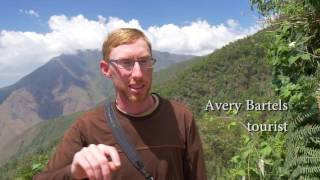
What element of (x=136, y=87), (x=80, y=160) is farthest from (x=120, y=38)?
→ (x=80, y=160)

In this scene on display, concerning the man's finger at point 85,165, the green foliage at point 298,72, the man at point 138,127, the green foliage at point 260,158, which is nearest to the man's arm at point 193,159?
the man at point 138,127

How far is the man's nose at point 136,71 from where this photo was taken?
5.93 feet

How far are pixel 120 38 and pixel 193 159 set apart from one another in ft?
1.84

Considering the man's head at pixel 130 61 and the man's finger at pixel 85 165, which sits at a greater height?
the man's head at pixel 130 61

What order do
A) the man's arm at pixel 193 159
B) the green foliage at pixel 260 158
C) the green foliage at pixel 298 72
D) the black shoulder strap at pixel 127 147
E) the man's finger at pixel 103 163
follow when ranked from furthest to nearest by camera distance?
the green foliage at pixel 260 158, the green foliage at pixel 298 72, the man's arm at pixel 193 159, the black shoulder strap at pixel 127 147, the man's finger at pixel 103 163

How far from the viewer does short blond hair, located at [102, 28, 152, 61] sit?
1.81 m

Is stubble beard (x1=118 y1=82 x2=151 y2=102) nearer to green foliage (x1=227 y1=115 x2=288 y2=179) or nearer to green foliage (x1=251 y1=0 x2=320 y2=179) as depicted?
green foliage (x1=251 y1=0 x2=320 y2=179)

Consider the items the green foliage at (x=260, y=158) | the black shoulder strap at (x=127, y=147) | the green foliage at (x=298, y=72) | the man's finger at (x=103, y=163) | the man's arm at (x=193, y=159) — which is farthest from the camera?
the green foliage at (x=260, y=158)

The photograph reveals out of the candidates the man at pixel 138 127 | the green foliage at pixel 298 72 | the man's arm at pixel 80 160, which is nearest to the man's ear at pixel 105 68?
the man at pixel 138 127

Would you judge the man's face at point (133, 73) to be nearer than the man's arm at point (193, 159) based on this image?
Yes

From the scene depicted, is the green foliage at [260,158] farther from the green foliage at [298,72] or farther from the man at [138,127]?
the man at [138,127]

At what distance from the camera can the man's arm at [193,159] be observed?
1.93m

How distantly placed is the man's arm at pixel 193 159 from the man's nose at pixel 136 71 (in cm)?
33

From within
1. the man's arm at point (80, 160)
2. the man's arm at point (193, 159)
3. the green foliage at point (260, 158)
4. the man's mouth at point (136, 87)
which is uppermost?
the man's mouth at point (136, 87)
